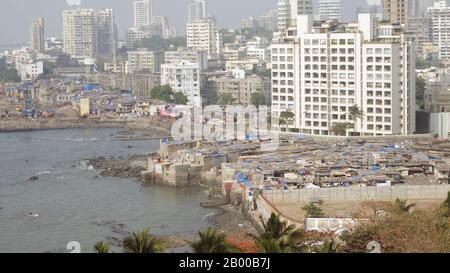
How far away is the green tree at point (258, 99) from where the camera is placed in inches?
581

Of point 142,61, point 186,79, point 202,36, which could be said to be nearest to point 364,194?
point 186,79

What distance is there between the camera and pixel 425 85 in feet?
44.7

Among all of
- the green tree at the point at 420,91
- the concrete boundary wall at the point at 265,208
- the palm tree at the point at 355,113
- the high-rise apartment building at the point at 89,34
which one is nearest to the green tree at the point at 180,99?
the green tree at the point at 420,91

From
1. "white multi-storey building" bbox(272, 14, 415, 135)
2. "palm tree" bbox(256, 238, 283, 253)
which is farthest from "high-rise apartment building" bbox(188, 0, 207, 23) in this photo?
"palm tree" bbox(256, 238, 283, 253)

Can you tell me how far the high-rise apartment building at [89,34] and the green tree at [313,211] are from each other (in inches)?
923

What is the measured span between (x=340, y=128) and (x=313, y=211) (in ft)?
14.7

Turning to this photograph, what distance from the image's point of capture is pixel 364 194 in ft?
20.8

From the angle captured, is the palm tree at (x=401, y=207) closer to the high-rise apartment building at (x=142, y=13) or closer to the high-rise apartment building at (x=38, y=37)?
the high-rise apartment building at (x=38, y=37)

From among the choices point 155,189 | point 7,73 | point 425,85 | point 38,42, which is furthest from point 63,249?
point 38,42

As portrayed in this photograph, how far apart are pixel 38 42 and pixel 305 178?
25288 mm

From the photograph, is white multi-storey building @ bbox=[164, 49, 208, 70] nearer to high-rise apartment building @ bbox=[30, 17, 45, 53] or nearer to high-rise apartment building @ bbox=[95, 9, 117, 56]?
high-rise apartment building @ bbox=[95, 9, 117, 56]

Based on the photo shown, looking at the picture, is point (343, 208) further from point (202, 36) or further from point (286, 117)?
point (202, 36)

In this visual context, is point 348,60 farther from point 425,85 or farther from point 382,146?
point 425,85

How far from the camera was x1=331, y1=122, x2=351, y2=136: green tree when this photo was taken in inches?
395
